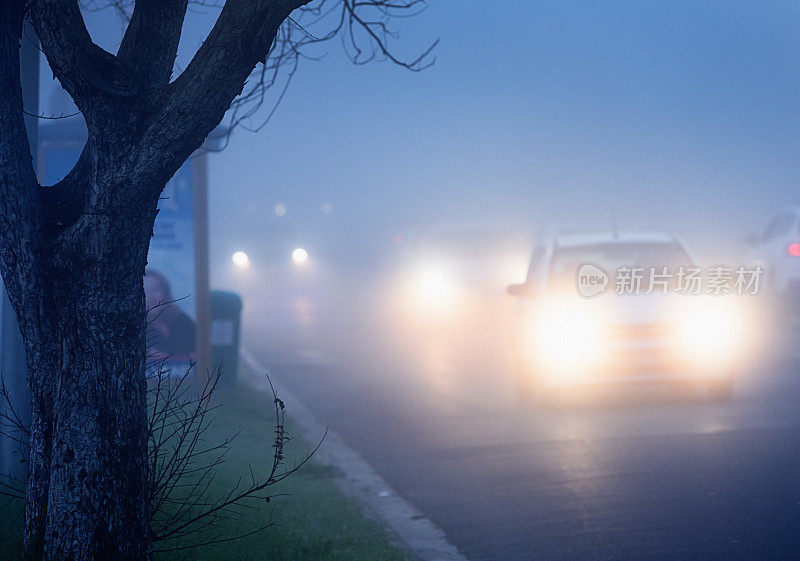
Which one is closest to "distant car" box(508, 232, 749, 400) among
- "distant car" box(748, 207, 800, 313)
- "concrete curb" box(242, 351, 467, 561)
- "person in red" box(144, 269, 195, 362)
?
"concrete curb" box(242, 351, 467, 561)

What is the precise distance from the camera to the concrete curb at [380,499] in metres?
6.58

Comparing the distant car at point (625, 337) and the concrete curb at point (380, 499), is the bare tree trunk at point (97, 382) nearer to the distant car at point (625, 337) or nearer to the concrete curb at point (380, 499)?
the concrete curb at point (380, 499)

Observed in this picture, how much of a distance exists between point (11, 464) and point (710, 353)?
23.9 feet

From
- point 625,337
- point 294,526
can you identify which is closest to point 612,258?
point 625,337

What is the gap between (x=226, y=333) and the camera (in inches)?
550

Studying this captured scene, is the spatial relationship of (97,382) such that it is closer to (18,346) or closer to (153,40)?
(153,40)

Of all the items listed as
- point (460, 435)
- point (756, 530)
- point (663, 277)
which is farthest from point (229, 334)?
point (756, 530)

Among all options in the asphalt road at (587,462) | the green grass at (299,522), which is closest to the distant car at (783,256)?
the asphalt road at (587,462)

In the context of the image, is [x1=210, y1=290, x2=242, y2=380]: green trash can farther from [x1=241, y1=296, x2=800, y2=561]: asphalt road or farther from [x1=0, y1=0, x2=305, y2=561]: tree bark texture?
[x1=0, y1=0, x2=305, y2=561]: tree bark texture

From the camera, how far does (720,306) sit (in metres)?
11.4

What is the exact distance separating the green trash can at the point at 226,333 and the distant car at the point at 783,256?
1121 centimetres

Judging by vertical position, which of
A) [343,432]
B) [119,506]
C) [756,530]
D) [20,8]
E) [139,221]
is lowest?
[343,432]

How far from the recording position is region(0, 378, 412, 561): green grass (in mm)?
5965

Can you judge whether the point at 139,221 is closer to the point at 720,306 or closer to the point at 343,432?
the point at 343,432
